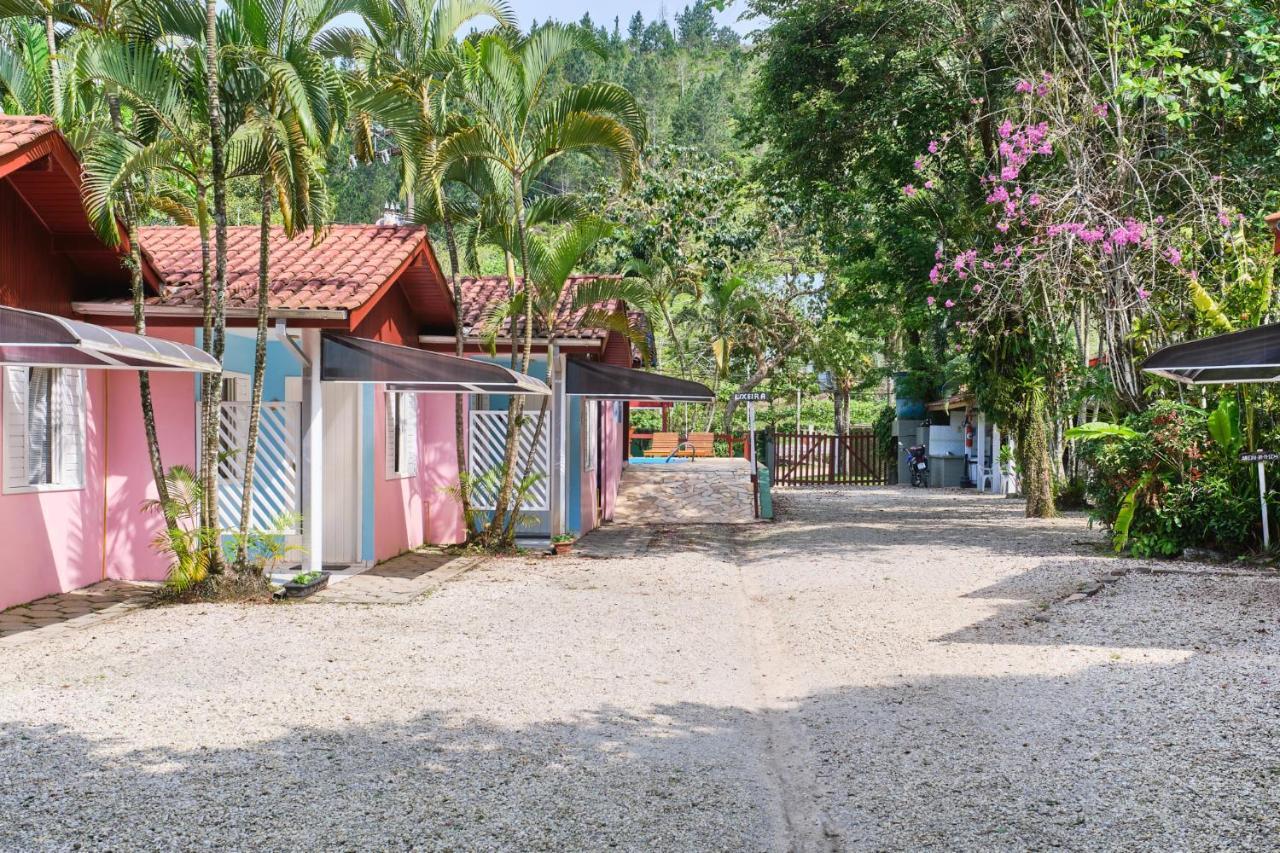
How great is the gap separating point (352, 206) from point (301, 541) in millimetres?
49912

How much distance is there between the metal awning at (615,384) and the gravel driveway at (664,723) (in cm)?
490

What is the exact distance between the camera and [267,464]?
12.7m

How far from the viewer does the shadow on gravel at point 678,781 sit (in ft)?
14.8

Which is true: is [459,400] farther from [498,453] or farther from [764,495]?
[764,495]

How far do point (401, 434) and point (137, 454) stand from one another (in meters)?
3.72

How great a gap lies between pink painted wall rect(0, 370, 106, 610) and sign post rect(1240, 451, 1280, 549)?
409 inches

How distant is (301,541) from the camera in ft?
41.3

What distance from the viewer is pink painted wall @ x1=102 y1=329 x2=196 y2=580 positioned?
11461 mm

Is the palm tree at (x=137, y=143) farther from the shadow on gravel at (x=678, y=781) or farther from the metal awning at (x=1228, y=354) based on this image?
the metal awning at (x=1228, y=354)

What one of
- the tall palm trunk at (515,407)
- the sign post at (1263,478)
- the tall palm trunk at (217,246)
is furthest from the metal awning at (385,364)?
the sign post at (1263,478)

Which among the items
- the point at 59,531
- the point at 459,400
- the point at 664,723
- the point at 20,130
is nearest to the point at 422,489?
the point at 459,400

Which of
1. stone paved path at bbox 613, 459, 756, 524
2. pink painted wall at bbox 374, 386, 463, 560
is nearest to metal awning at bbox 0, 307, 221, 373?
pink painted wall at bbox 374, 386, 463, 560

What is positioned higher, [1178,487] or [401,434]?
[401,434]

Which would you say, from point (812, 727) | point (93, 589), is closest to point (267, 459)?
point (93, 589)
